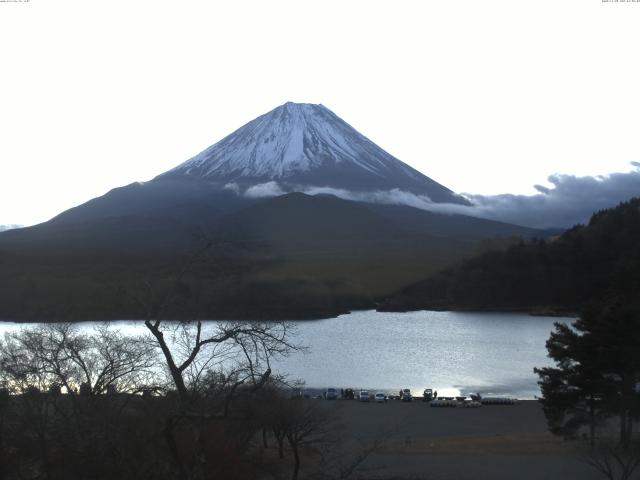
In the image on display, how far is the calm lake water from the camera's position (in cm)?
1784

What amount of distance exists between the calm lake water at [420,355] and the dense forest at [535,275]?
9066mm

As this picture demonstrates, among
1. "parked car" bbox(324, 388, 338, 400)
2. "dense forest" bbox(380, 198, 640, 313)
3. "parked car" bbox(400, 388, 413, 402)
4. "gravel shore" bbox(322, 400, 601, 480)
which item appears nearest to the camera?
"gravel shore" bbox(322, 400, 601, 480)

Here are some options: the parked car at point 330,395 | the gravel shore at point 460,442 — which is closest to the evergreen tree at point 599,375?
the gravel shore at point 460,442

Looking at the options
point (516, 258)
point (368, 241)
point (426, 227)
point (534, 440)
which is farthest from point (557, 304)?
A: point (534, 440)

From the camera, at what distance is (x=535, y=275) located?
46688 millimetres

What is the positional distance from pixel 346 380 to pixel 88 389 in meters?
13.8

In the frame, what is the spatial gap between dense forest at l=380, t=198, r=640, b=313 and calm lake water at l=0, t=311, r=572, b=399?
9.07 metres

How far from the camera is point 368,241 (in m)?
60.4

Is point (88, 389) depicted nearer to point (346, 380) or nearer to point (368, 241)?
point (346, 380)

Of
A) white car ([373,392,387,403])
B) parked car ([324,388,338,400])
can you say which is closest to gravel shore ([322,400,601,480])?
white car ([373,392,387,403])

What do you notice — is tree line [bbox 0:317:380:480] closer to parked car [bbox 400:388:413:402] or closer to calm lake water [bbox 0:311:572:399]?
calm lake water [bbox 0:311:572:399]

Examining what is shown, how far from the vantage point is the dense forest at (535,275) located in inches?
1805

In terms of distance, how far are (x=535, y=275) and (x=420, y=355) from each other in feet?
83.3

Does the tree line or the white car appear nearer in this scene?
the tree line
